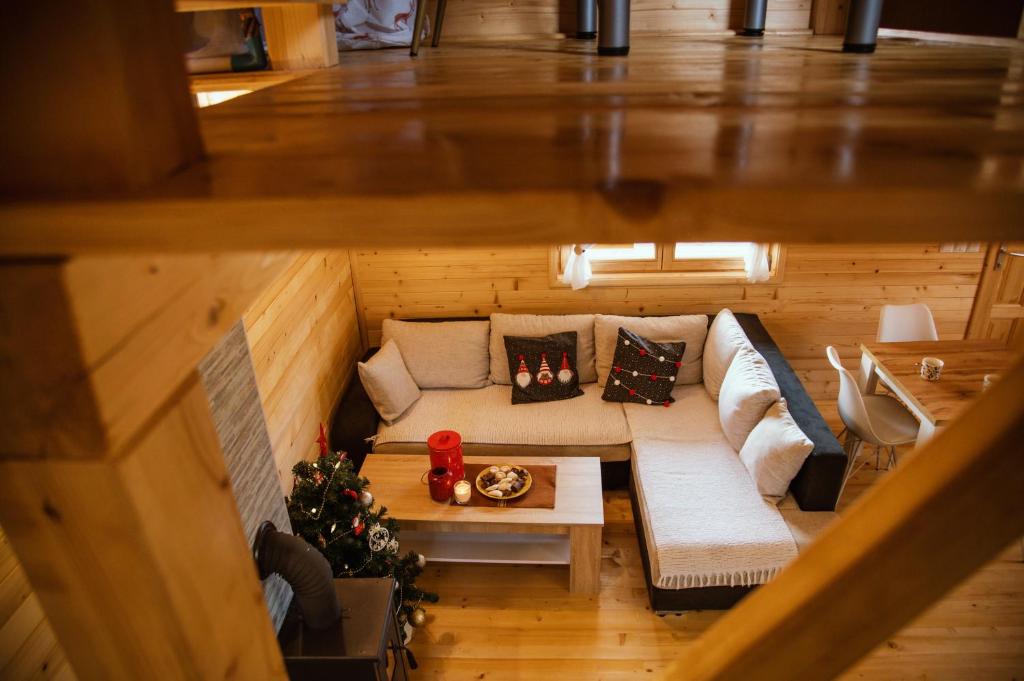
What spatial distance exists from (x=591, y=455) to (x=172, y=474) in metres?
3.42

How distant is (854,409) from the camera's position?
3477 mm

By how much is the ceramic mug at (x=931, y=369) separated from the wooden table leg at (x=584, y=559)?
6.51 feet

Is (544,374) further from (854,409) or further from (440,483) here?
(854,409)


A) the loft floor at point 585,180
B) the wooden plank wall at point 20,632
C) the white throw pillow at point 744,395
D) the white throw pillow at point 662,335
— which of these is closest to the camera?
the loft floor at point 585,180

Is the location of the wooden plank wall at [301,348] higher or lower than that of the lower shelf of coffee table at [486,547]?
higher

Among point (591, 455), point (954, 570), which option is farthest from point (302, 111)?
point (591, 455)

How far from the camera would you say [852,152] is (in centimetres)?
39

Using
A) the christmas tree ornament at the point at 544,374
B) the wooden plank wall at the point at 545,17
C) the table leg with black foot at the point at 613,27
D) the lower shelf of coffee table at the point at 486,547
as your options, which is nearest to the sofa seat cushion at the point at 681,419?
the christmas tree ornament at the point at 544,374

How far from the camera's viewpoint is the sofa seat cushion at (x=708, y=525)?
2.86m

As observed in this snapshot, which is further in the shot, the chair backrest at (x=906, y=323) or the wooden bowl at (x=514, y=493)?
the chair backrest at (x=906, y=323)

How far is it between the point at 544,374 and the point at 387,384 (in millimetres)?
1054

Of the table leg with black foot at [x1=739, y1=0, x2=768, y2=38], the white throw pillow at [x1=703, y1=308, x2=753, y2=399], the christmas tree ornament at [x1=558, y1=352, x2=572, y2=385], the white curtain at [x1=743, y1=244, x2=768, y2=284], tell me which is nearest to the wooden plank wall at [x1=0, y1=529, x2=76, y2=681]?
the table leg with black foot at [x1=739, y1=0, x2=768, y2=38]

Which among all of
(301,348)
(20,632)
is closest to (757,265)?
(301,348)

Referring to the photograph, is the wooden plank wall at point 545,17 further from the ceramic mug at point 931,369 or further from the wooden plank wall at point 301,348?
the ceramic mug at point 931,369
